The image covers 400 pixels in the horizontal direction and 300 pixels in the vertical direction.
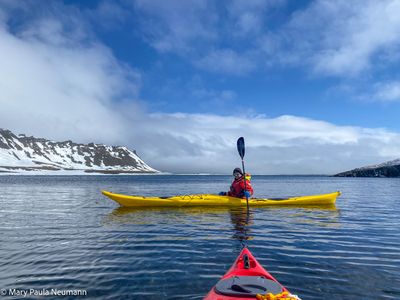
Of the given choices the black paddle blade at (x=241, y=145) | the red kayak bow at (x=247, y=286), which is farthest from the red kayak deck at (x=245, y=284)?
the black paddle blade at (x=241, y=145)

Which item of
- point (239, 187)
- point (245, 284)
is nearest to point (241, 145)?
point (239, 187)

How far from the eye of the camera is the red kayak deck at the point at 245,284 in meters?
5.20

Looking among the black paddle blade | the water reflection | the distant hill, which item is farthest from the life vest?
the distant hill

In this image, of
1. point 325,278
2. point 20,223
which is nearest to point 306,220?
point 325,278

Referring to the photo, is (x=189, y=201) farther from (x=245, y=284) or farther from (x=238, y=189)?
(x=245, y=284)

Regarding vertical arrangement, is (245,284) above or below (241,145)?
below

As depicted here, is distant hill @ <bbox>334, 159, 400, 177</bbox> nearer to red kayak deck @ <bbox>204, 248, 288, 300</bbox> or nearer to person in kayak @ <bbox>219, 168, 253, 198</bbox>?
person in kayak @ <bbox>219, 168, 253, 198</bbox>

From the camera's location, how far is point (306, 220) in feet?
55.2

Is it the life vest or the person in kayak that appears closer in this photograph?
the person in kayak

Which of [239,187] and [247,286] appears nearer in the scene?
[247,286]

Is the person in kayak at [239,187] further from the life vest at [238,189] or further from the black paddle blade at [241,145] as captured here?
the black paddle blade at [241,145]

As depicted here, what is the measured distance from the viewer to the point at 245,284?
5641mm

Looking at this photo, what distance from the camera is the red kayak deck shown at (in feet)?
17.0

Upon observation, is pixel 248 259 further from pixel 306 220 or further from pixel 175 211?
pixel 175 211
